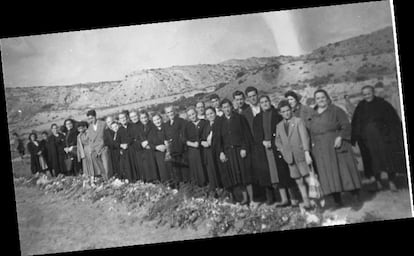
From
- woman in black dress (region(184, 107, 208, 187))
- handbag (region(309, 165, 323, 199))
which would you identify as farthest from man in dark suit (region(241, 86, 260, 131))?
handbag (region(309, 165, 323, 199))

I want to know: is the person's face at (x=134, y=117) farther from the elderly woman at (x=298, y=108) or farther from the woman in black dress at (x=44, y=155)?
the elderly woman at (x=298, y=108)

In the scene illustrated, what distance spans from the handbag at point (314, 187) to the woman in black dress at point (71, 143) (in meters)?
2.83

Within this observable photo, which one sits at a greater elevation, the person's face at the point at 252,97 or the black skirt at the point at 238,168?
the person's face at the point at 252,97

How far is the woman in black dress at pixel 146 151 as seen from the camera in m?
6.22

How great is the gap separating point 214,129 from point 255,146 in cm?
53

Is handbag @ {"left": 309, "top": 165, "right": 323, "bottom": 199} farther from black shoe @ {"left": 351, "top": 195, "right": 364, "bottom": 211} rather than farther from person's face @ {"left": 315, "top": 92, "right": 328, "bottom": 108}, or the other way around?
person's face @ {"left": 315, "top": 92, "right": 328, "bottom": 108}

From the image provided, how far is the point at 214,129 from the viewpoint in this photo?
6.18 m

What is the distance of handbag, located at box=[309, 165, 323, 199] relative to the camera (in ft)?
20.0

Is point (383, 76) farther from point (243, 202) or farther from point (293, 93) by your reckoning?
point (243, 202)

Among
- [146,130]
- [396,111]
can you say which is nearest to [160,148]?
[146,130]

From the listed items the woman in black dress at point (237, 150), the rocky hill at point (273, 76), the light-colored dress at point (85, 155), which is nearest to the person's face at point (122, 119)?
the rocky hill at point (273, 76)

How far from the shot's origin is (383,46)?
20.2 ft

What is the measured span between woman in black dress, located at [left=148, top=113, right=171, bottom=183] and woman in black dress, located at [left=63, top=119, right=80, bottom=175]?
94cm

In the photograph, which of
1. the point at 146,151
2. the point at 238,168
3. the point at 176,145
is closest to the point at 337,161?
the point at 238,168
